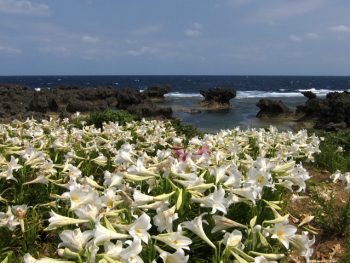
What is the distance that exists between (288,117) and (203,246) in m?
29.7

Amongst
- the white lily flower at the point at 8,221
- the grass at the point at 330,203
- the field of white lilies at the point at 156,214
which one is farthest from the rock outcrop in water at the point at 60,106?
the white lily flower at the point at 8,221

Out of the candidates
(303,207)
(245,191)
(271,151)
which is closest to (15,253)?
(245,191)

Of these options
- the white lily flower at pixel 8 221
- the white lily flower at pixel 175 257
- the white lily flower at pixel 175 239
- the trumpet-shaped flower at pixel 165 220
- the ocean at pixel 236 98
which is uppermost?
the trumpet-shaped flower at pixel 165 220

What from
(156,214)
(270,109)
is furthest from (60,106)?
(156,214)

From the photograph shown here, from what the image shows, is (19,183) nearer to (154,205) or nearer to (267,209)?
(154,205)

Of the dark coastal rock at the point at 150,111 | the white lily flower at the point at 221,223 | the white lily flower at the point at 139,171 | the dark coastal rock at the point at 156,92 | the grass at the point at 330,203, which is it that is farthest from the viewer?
the dark coastal rock at the point at 156,92

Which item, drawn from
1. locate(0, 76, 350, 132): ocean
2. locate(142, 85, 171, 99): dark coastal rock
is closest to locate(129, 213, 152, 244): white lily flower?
locate(0, 76, 350, 132): ocean

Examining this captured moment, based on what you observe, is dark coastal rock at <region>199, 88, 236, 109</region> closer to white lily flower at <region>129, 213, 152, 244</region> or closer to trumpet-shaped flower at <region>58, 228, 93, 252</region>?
white lily flower at <region>129, 213, 152, 244</region>

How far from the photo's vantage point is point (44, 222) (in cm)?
418

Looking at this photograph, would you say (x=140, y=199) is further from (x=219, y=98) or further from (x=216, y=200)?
(x=219, y=98)

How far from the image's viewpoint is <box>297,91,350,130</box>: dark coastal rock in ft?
82.3

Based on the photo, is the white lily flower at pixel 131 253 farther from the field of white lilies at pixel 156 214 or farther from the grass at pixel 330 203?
the grass at pixel 330 203

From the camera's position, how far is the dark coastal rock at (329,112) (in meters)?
25.1

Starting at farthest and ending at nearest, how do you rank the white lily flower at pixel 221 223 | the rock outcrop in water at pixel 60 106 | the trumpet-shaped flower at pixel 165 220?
the rock outcrop in water at pixel 60 106 < the white lily flower at pixel 221 223 < the trumpet-shaped flower at pixel 165 220
